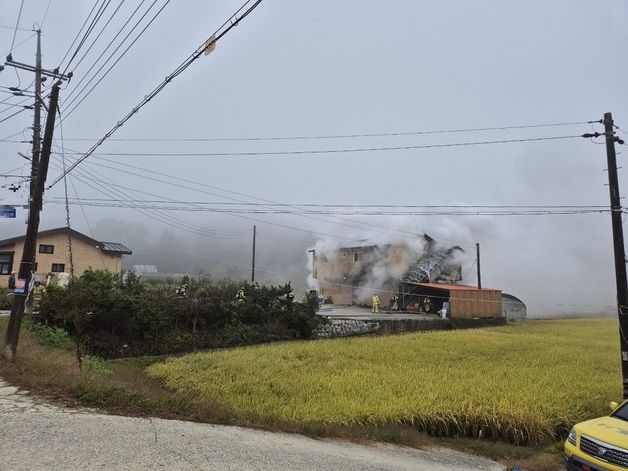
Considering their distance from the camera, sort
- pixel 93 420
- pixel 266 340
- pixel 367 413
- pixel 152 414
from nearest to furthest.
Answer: pixel 93 420 < pixel 152 414 < pixel 367 413 < pixel 266 340

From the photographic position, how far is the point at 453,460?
923cm

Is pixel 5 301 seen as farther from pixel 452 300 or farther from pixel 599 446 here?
pixel 452 300

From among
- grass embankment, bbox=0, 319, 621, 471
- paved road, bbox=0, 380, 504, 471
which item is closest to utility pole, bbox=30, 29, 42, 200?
grass embankment, bbox=0, 319, 621, 471

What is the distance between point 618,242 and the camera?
14766mm

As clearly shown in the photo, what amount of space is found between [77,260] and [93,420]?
117 ft

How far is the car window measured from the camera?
28.6 feet

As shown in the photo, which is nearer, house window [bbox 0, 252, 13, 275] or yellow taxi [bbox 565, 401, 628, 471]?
yellow taxi [bbox 565, 401, 628, 471]

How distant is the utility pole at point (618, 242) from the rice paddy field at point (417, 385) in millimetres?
1695

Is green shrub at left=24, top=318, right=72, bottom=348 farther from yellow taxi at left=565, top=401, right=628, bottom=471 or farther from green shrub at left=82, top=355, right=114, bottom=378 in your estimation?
yellow taxi at left=565, top=401, right=628, bottom=471

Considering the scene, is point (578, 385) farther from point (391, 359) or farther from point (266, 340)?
point (266, 340)

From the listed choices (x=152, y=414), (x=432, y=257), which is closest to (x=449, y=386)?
(x=152, y=414)

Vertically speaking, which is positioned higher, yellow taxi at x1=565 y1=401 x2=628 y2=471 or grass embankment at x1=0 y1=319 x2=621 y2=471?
yellow taxi at x1=565 y1=401 x2=628 y2=471

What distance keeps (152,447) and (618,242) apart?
14.5m

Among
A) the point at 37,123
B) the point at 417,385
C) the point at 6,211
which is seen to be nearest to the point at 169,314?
the point at 6,211
